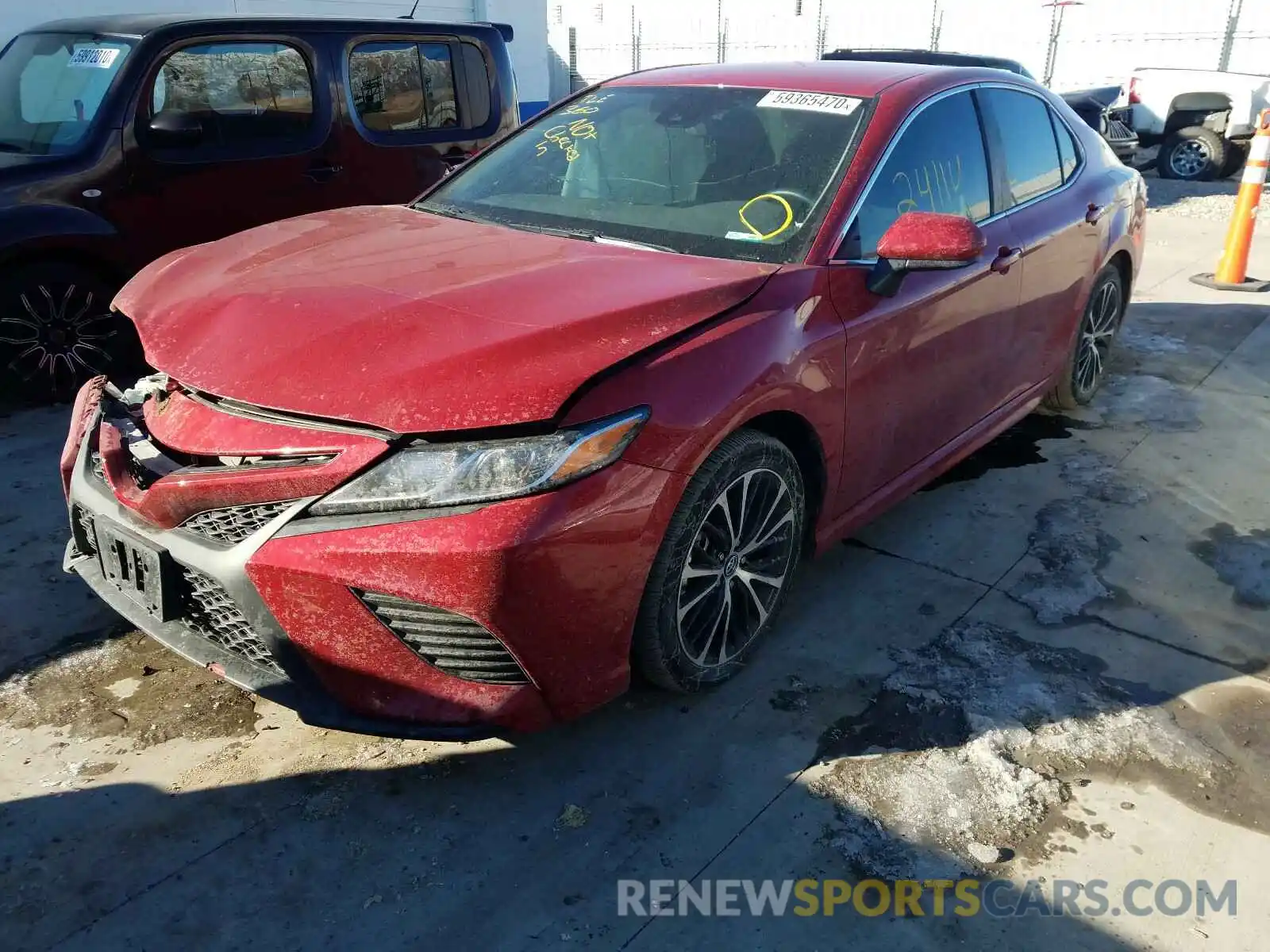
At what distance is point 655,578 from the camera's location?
2512 millimetres

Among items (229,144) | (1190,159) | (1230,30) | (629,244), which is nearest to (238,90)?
(229,144)

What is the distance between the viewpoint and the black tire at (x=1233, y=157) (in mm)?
13438

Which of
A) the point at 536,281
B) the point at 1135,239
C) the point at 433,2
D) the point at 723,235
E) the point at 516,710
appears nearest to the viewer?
the point at 516,710

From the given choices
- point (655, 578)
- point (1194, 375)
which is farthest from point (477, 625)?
point (1194, 375)

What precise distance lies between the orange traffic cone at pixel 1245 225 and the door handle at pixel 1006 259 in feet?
16.2

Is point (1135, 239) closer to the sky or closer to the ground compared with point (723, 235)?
closer to the ground

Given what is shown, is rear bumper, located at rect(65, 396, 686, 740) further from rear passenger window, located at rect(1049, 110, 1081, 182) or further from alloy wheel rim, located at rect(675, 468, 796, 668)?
rear passenger window, located at rect(1049, 110, 1081, 182)

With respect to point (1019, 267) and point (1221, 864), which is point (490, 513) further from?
point (1019, 267)

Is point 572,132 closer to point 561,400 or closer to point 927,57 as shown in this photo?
point 561,400

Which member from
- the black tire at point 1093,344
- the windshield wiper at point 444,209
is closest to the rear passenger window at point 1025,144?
the black tire at point 1093,344

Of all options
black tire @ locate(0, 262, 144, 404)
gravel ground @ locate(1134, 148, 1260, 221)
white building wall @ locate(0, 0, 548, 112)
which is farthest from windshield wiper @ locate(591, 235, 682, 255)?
gravel ground @ locate(1134, 148, 1260, 221)

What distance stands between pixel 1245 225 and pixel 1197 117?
7052 mm

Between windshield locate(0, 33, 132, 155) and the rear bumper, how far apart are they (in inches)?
140

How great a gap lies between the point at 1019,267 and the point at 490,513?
104 inches
